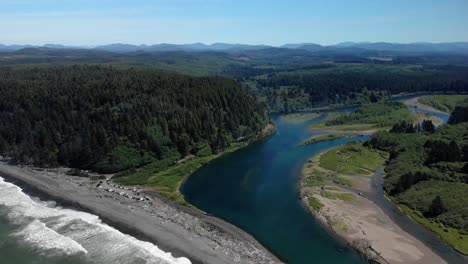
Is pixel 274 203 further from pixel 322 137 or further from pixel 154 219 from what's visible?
pixel 322 137

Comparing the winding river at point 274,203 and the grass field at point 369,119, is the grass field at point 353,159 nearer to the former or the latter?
the winding river at point 274,203

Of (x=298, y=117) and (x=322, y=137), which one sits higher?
(x=322, y=137)

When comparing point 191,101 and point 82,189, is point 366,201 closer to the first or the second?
point 82,189

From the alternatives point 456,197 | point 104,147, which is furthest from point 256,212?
point 104,147

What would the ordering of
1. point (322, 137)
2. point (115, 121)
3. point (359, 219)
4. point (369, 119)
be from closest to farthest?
point (359, 219)
point (115, 121)
point (322, 137)
point (369, 119)

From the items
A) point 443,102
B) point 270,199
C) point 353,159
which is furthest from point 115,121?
point 443,102

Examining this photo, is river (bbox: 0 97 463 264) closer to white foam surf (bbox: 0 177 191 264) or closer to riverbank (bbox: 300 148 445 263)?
white foam surf (bbox: 0 177 191 264)
